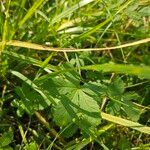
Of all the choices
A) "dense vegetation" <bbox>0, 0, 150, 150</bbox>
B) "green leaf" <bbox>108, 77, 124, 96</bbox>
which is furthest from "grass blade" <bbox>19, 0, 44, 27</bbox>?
"green leaf" <bbox>108, 77, 124, 96</bbox>

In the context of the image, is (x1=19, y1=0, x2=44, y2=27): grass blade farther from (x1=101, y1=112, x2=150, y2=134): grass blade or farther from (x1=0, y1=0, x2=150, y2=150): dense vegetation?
(x1=101, y1=112, x2=150, y2=134): grass blade

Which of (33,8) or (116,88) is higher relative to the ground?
(33,8)

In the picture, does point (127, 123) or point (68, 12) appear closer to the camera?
point (127, 123)

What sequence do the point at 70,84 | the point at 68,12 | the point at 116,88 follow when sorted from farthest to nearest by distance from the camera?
the point at 68,12 → the point at 116,88 → the point at 70,84

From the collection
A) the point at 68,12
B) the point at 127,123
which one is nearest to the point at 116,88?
the point at 127,123

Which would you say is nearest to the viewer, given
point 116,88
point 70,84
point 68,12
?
point 70,84

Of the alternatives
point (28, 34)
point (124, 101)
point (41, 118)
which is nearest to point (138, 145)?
point (124, 101)

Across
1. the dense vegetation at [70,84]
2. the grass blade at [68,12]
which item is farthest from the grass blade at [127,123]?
the grass blade at [68,12]

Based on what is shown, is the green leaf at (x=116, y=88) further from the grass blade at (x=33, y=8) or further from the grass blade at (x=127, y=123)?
the grass blade at (x=33, y=8)

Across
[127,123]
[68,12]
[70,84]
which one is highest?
[68,12]

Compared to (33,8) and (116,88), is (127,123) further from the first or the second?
(33,8)
